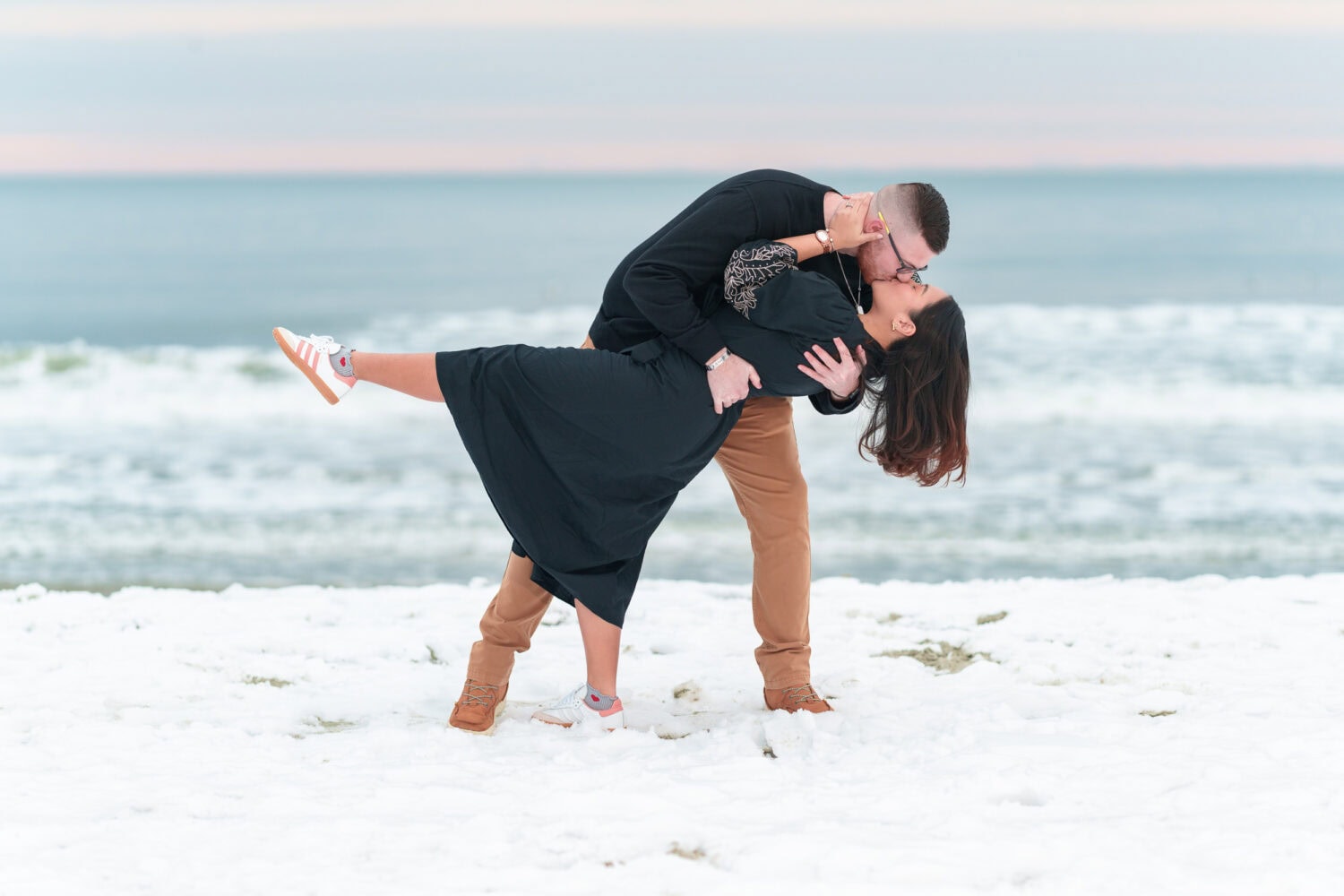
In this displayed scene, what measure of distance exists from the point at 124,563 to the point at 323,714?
3563 mm

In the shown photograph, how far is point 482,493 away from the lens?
8.24 m

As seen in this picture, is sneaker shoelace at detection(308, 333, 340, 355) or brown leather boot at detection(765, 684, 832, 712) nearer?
sneaker shoelace at detection(308, 333, 340, 355)

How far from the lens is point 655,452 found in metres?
3.15

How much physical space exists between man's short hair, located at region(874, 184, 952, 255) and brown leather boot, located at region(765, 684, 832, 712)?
142cm

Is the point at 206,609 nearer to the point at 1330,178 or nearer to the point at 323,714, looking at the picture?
the point at 323,714

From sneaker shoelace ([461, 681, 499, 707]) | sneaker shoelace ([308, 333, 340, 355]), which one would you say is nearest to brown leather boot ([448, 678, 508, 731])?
sneaker shoelace ([461, 681, 499, 707])

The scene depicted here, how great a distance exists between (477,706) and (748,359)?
4.42 ft

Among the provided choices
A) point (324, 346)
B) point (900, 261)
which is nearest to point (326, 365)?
point (324, 346)

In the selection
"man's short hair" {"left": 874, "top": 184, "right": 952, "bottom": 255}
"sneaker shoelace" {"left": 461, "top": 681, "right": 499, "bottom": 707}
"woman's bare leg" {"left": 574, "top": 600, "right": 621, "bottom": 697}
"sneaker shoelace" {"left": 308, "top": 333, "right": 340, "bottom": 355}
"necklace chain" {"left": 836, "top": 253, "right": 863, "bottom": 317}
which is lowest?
"sneaker shoelace" {"left": 461, "top": 681, "right": 499, "bottom": 707}

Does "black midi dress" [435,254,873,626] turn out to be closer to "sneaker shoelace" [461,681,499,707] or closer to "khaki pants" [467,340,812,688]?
"khaki pants" [467,340,812,688]

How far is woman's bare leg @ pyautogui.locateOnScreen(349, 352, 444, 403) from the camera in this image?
3.14m

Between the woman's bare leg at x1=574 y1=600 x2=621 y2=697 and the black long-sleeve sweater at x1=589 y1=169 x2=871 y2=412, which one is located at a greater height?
the black long-sleeve sweater at x1=589 y1=169 x2=871 y2=412

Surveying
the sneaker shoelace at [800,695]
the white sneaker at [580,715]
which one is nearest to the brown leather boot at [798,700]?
the sneaker shoelace at [800,695]

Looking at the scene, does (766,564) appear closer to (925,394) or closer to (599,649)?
(599,649)
